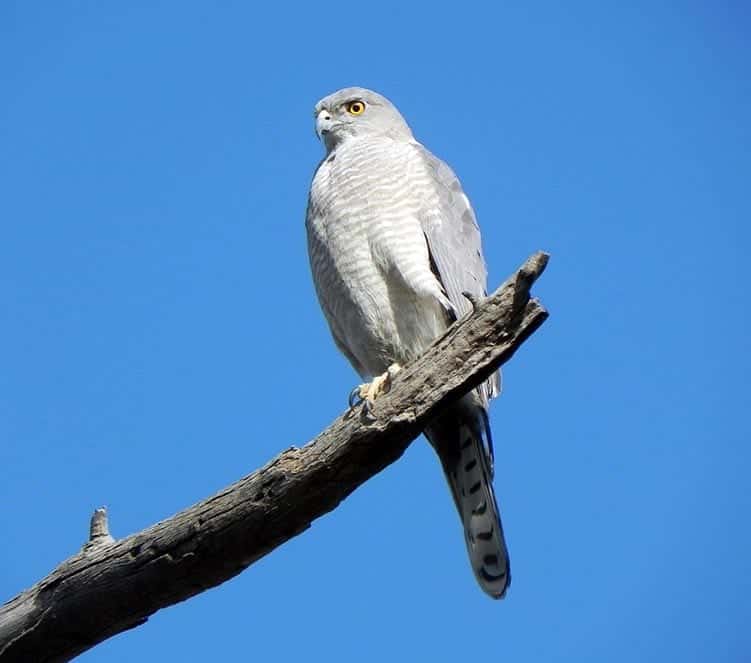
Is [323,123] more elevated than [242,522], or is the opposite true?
[323,123]

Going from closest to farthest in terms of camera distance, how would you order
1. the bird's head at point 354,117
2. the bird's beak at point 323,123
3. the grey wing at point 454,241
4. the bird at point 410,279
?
the bird at point 410,279 → the grey wing at point 454,241 → the bird's head at point 354,117 → the bird's beak at point 323,123

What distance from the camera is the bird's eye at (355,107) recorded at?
24.5 ft

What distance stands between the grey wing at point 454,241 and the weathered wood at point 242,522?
1.67 m

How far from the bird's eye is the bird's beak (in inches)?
6.1

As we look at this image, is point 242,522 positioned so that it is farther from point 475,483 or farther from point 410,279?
point 410,279

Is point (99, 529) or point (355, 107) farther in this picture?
point (355, 107)

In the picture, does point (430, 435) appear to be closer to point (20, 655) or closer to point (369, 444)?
point (369, 444)

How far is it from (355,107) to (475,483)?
3.24 meters

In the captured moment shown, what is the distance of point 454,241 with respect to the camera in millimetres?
5945

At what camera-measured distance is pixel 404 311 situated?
577cm

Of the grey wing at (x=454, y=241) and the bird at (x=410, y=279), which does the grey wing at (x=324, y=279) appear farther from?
the grey wing at (x=454, y=241)

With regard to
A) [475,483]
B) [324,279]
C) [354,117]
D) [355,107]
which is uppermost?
[355,107]

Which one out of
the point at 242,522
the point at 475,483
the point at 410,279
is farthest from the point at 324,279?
the point at 242,522

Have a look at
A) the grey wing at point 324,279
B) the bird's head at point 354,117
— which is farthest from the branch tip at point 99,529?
the bird's head at point 354,117
